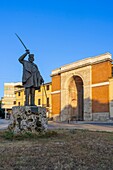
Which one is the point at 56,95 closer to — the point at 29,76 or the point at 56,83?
the point at 56,83

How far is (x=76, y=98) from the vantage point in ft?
160

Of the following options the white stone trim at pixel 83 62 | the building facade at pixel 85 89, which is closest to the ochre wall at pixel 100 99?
the building facade at pixel 85 89

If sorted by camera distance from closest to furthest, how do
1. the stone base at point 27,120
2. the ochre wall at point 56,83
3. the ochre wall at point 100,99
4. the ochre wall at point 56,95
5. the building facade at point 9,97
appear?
the stone base at point 27,120 < the ochre wall at point 100,99 < the ochre wall at point 56,95 < the ochre wall at point 56,83 < the building facade at point 9,97

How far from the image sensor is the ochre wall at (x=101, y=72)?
3954 cm

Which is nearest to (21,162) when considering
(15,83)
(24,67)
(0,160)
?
(0,160)

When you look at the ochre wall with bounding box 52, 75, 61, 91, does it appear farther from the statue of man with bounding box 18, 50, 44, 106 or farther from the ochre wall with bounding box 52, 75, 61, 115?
the statue of man with bounding box 18, 50, 44, 106

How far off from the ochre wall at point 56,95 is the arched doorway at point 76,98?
9.01 feet

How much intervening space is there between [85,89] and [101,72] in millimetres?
4789

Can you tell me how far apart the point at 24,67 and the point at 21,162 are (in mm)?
6844

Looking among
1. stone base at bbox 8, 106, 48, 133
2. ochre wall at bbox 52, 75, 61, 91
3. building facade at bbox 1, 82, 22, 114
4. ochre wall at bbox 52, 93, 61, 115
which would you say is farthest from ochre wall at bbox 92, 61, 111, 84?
building facade at bbox 1, 82, 22, 114

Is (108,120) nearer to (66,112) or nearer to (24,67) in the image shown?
(66,112)

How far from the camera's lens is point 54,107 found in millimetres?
50219

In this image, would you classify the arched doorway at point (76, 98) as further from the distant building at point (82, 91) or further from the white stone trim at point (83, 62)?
the white stone trim at point (83, 62)

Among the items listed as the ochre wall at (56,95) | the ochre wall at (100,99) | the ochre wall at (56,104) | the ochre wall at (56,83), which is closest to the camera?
the ochre wall at (100,99)
